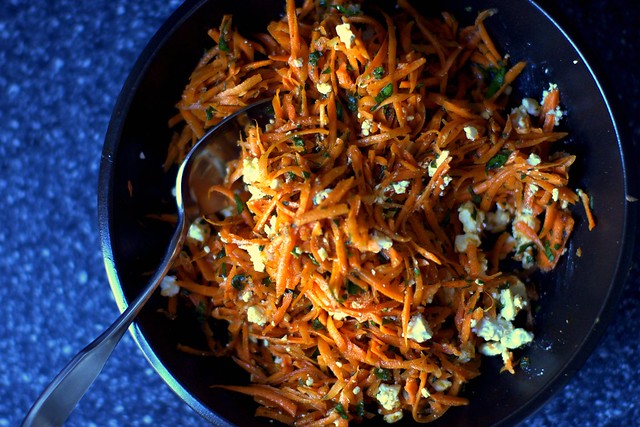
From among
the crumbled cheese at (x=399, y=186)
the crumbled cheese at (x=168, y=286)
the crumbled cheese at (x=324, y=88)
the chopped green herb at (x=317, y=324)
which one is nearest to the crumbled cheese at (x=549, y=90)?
the crumbled cheese at (x=399, y=186)

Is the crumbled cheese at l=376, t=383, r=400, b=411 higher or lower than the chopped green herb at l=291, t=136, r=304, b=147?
lower

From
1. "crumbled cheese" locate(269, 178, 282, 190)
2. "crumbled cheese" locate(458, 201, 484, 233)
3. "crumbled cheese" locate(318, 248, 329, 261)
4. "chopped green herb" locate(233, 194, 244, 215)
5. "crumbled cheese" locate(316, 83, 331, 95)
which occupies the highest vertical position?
"crumbled cheese" locate(316, 83, 331, 95)

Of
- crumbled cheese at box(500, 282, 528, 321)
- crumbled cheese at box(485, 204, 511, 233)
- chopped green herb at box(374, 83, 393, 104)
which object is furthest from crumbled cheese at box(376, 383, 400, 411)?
chopped green herb at box(374, 83, 393, 104)

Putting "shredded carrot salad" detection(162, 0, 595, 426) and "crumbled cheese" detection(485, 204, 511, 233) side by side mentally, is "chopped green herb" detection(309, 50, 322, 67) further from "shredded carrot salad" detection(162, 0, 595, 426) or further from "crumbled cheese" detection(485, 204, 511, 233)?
"crumbled cheese" detection(485, 204, 511, 233)

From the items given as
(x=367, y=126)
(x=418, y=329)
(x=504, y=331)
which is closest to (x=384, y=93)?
(x=367, y=126)

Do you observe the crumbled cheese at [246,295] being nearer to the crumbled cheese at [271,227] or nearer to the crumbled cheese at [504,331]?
the crumbled cheese at [271,227]

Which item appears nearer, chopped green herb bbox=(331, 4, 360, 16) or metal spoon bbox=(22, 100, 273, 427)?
metal spoon bbox=(22, 100, 273, 427)
